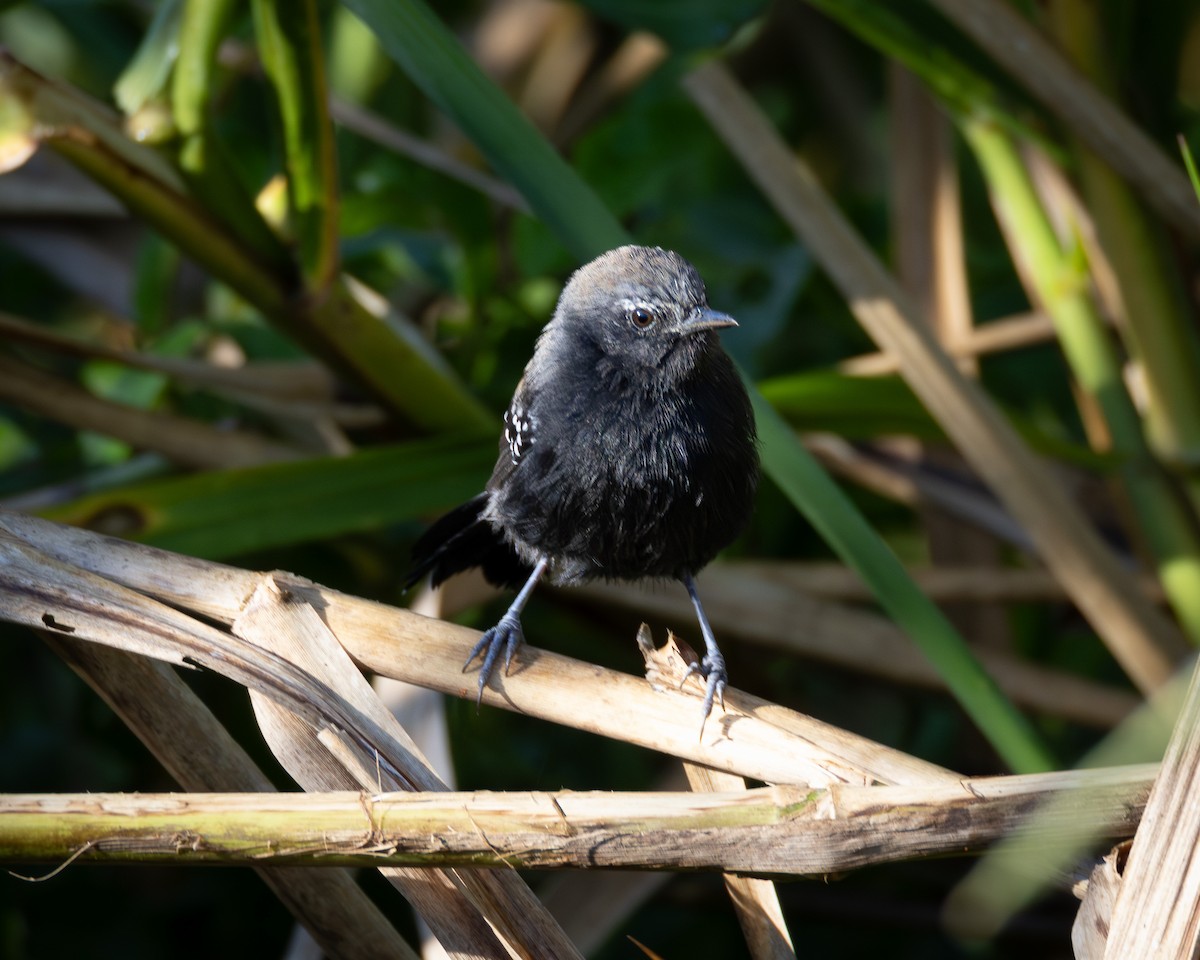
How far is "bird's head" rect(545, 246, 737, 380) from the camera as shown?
2824 mm

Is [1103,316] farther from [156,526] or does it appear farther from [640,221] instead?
[156,526]

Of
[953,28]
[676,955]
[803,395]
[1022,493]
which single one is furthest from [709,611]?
[953,28]

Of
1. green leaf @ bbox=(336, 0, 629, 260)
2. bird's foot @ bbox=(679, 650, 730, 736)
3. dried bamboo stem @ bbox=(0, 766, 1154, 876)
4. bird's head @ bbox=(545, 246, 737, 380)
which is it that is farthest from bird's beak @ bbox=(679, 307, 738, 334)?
dried bamboo stem @ bbox=(0, 766, 1154, 876)

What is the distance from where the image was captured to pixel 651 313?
2.83 m

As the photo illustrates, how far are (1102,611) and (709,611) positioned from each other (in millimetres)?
1019

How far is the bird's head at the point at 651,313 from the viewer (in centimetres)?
282

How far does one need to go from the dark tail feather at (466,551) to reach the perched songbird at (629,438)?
11 cm

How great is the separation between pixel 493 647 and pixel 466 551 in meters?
0.88

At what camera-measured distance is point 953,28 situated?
3.40 m

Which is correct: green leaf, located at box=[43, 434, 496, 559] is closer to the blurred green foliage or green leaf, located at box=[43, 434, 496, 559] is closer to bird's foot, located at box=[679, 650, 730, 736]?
the blurred green foliage

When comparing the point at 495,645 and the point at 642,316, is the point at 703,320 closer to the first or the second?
the point at 642,316

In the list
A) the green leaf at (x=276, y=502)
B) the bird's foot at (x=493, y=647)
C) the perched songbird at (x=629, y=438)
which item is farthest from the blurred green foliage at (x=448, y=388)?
the bird's foot at (x=493, y=647)

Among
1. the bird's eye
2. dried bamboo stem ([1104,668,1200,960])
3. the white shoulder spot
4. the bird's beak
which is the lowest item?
dried bamboo stem ([1104,668,1200,960])

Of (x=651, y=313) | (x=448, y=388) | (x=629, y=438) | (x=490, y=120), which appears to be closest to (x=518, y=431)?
(x=629, y=438)
